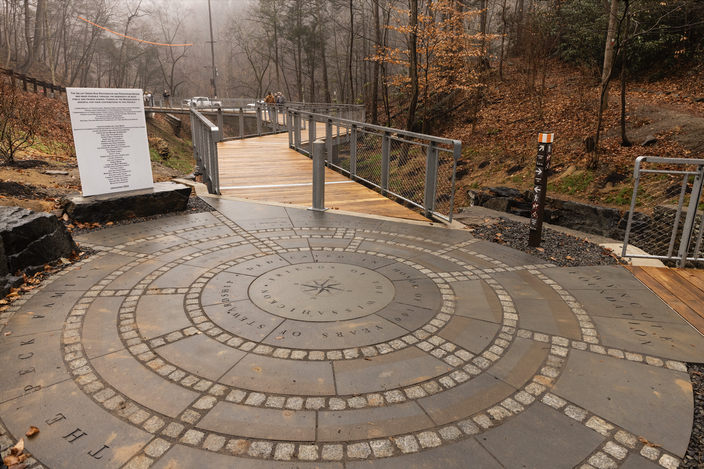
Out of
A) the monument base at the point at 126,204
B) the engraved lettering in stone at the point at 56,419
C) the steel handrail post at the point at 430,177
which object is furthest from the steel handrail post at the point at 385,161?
the engraved lettering in stone at the point at 56,419

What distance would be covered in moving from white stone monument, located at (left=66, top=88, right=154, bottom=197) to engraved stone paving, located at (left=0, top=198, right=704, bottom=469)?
2.34 m

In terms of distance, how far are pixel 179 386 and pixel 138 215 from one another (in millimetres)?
5207

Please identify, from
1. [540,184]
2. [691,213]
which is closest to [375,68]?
[540,184]

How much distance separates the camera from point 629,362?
3.54 m

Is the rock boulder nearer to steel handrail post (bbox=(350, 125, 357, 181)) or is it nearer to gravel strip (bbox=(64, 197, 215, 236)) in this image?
gravel strip (bbox=(64, 197, 215, 236))

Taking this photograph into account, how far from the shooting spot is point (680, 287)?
5.00 meters

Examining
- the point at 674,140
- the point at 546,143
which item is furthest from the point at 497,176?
the point at 546,143

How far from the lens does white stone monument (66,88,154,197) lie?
6801 millimetres

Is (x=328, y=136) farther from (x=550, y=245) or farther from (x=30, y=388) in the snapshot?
(x=30, y=388)

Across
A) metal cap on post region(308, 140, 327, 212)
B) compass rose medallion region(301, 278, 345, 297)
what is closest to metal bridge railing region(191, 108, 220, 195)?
metal cap on post region(308, 140, 327, 212)

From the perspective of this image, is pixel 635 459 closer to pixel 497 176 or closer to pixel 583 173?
pixel 583 173

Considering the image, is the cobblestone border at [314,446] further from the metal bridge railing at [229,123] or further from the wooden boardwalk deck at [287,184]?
the metal bridge railing at [229,123]

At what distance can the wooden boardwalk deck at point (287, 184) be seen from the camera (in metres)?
8.76

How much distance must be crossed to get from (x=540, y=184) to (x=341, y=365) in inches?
173
